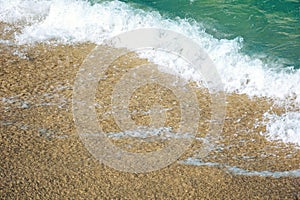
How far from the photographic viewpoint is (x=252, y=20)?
7316 millimetres

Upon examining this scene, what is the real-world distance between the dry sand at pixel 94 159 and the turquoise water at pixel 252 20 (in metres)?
1.61

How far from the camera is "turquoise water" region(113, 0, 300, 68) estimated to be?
6312 mm

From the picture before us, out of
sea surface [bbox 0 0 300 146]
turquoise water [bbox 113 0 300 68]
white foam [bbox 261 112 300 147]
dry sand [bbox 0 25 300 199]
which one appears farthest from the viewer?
turquoise water [bbox 113 0 300 68]

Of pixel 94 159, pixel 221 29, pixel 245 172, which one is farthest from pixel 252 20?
pixel 94 159

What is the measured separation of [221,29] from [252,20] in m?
0.67

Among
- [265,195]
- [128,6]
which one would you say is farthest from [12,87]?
[128,6]

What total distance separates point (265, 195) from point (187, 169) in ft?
1.90

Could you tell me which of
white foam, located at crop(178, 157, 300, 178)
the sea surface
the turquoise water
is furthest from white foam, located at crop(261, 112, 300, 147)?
the turquoise water

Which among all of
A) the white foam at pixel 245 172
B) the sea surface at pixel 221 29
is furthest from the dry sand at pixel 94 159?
the sea surface at pixel 221 29

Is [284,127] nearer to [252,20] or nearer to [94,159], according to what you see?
[94,159]

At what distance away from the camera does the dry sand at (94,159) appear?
3545 millimetres

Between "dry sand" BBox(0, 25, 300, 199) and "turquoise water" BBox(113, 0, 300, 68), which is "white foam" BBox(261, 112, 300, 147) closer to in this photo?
"dry sand" BBox(0, 25, 300, 199)

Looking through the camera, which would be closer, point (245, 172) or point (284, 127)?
point (245, 172)

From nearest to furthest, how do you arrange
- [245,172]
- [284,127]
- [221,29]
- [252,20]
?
[245,172], [284,127], [221,29], [252,20]
